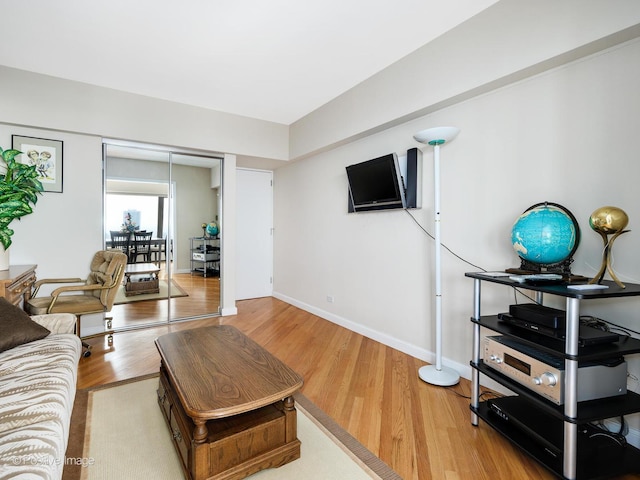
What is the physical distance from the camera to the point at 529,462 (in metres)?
1.67

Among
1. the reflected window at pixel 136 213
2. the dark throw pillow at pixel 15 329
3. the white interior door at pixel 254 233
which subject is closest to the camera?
the dark throw pillow at pixel 15 329

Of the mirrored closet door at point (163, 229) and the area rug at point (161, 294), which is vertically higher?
the mirrored closet door at point (163, 229)

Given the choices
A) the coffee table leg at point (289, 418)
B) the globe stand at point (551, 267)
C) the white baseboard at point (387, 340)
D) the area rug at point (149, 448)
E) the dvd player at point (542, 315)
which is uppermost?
the globe stand at point (551, 267)

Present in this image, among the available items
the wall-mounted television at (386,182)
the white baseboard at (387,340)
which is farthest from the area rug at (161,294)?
the wall-mounted television at (386,182)

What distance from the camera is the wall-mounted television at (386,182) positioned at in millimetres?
2988

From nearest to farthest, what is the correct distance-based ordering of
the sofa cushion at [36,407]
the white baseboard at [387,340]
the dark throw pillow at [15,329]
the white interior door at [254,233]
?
1. the sofa cushion at [36,407]
2. the dark throw pillow at [15,329]
3. the white baseboard at [387,340]
4. the white interior door at [254,233]

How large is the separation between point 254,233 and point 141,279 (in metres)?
1.89

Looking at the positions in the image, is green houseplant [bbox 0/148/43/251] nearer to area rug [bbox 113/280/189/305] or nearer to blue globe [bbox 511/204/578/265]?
area rug [bbox 113/280/189/305]

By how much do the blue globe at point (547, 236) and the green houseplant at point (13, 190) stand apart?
4.30 metres

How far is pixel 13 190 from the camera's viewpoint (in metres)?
3.05

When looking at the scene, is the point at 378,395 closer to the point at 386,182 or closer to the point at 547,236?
the point at 547,236

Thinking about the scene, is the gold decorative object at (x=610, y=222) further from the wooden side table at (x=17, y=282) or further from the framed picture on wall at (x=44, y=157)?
the framed picture on wall at (x=44, y=157)

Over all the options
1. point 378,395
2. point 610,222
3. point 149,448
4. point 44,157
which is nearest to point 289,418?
point 149,448

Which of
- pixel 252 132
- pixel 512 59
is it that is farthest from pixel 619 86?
pixel 252 132
